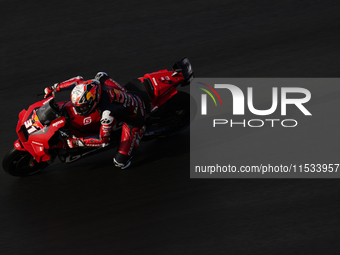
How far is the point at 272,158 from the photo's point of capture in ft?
24.2

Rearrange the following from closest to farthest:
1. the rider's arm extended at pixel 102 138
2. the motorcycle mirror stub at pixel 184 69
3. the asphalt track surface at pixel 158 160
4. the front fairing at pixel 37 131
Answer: the asphalt track surface at pixel 158 160
the rider's arm extended at pixel 102 138
the front fairing at pixel 37 131
the motorcycle mirror stub at pixel 184 69

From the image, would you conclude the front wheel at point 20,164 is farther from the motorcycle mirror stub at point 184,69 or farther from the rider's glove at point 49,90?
the motorcycle mirror stub at point 184,69

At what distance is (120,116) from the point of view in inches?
275

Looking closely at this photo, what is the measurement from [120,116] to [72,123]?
0.66 m

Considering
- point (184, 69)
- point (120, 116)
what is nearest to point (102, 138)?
point (120, 116)

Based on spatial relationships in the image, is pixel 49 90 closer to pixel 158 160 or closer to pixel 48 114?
pixel 48 114

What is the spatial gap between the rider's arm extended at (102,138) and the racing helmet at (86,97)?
209 mm

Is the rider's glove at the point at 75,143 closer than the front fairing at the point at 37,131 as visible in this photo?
No

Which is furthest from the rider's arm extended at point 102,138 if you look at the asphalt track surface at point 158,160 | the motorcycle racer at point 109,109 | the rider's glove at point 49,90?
the rider's glove at point 49,90

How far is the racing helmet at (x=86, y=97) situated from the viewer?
256 inches

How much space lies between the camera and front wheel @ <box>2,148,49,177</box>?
279 inches

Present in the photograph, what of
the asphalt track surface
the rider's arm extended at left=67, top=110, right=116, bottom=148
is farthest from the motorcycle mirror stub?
the rider's arm extended at left=67, top=110, right=116, bottom=148

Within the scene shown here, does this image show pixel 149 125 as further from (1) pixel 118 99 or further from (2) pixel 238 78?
(2) pixel 238 78

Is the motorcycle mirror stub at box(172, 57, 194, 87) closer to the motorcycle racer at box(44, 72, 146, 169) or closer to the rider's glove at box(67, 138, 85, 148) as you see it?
the motorcycle racer at box(44, 72, 146, 169)
